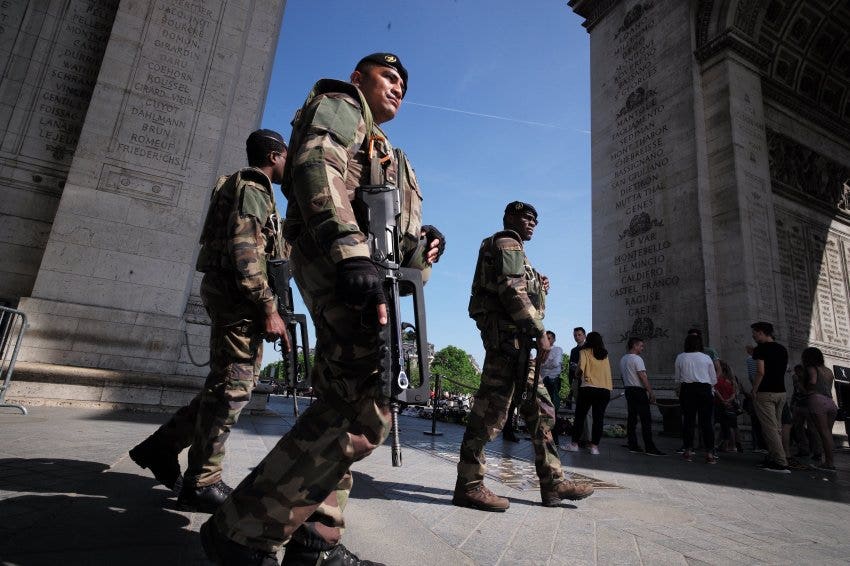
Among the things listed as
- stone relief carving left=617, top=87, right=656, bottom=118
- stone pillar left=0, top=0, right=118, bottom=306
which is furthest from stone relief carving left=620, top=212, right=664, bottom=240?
stone pillar left=0, top=0, right=118, bottom=306

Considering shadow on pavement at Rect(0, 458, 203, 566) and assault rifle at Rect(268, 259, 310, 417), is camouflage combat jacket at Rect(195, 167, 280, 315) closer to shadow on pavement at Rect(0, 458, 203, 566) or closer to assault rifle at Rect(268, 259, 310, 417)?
assault rifle at Rect(268, 259, 310, 417)

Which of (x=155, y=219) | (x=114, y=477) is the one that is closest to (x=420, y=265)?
(x=114, y=477)

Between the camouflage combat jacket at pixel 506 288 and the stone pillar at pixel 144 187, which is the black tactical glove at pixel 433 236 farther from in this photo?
the stone pillar at pixel 144 187

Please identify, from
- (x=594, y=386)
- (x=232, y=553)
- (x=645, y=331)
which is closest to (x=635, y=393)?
(x=594, y=386)

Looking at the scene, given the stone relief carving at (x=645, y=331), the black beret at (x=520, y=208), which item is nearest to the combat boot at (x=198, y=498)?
the black beret at (x=520, y=208)

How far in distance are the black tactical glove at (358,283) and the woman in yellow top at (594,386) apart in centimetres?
619

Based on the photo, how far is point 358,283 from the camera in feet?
4.84

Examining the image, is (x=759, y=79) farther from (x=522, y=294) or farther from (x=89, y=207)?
(x=89, y=207)

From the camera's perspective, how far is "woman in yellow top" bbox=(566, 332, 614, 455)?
688cm

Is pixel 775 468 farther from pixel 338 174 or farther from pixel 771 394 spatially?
pixel 338 174

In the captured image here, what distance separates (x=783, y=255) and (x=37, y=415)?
1607 cm

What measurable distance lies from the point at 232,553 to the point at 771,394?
25.7 feet

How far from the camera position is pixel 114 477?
2740 mm

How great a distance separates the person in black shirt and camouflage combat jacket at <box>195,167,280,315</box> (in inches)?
287
